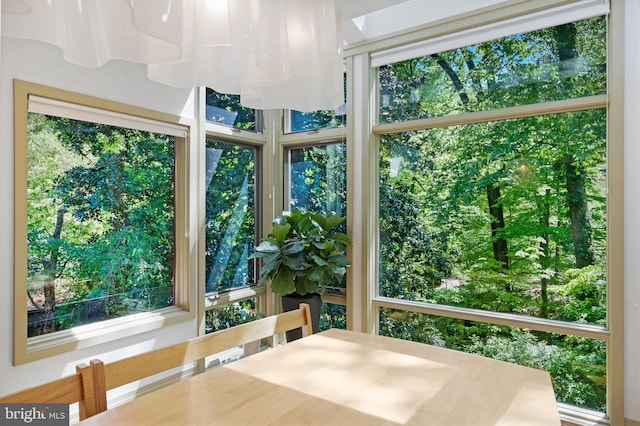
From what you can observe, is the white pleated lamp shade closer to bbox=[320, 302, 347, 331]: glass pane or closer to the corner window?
the corner window

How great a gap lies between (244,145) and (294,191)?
23.9 inches

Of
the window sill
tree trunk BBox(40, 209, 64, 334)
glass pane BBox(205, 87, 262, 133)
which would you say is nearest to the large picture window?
glass pane BBox(205, 87, 262, 133)

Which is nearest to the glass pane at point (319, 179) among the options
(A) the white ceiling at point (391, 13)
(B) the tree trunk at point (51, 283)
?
(A) the white ceiling at point (391, 13)

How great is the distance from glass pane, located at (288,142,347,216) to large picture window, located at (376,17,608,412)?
36 cm

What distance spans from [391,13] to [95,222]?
256 centimetres

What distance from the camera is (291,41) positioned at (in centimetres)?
116

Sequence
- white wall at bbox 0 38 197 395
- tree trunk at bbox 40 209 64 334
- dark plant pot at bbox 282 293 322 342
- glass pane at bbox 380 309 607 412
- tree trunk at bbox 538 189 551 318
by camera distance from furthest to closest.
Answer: dark plant pot at bbox 282 293 322 342 < tree trunk at bbox 538 189 551 318 < glass pane at bbox 380 309 607 412 < tree trunk at bbox 40 209 64 334 < white wall at bbox 0 38 197 395

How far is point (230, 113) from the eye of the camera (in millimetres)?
3371

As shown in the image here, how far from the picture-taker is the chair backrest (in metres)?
1.00

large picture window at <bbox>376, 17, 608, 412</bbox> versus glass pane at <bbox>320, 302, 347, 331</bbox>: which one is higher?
large picture window at <bbox>376, 17, 608, 412</bbox>

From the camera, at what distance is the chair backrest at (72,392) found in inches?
39.5

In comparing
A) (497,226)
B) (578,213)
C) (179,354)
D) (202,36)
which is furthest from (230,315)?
(202,36)

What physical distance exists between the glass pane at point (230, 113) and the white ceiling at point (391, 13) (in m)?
1.04

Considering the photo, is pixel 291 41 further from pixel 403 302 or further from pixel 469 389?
pixel 403 302
